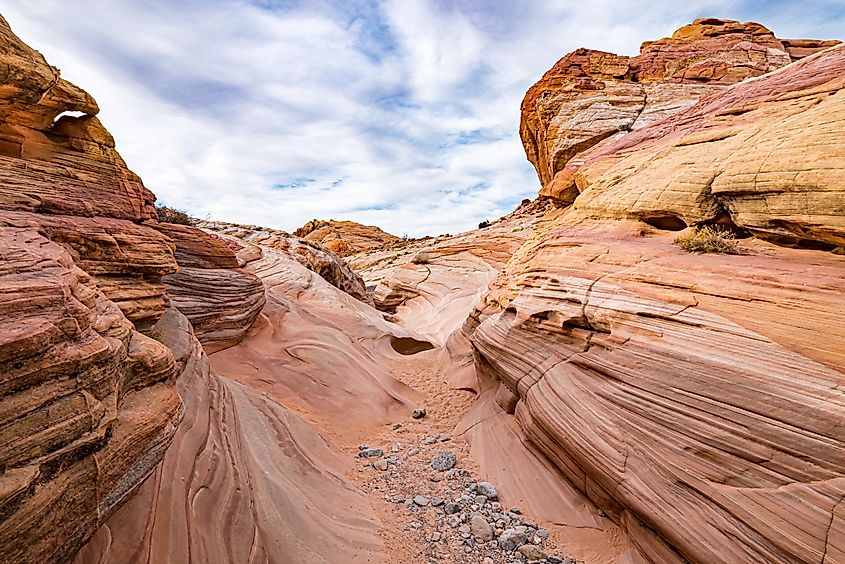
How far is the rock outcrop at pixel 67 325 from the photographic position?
Result: 8.14ft

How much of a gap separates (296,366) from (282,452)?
3.91 metres

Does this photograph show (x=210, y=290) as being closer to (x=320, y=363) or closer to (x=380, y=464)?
(x=320, y=363)

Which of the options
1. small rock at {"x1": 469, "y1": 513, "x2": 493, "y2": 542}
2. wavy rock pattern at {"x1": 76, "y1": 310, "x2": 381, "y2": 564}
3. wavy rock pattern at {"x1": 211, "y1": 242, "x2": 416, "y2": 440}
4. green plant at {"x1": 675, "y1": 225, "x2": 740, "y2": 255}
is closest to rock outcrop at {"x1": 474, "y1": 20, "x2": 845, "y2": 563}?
green plant at {"x1": 675, "y1": 225, "x2": 740, "y2": 255}

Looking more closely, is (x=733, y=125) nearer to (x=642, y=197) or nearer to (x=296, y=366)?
(x=642, y=197)

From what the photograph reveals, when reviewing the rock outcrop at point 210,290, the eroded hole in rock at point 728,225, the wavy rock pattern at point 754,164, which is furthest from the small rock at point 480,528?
the rock outcrop at point 210,290

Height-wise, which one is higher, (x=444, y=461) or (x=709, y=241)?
(x=709, y=241)

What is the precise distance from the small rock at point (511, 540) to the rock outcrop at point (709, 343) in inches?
36.9

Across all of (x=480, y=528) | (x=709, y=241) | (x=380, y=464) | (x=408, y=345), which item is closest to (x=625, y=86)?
(x=709, y=241)

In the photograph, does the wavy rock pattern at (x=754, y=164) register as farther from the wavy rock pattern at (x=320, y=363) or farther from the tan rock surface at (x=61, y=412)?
the tan rock surface at (x=61, y=412)

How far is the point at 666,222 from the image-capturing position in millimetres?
7777

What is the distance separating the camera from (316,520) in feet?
16.8

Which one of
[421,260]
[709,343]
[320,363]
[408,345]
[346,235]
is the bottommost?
[408,345]

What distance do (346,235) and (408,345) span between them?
142 feet

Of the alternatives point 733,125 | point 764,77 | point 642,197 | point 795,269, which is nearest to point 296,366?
point 642,197
